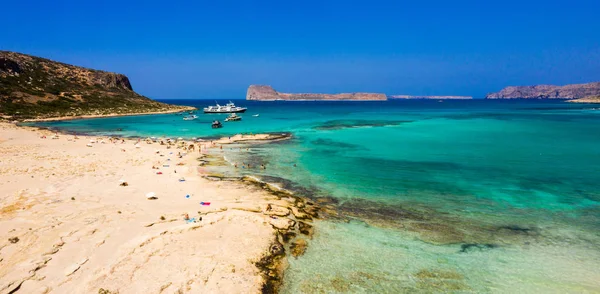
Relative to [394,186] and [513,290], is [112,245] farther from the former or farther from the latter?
[394,186]

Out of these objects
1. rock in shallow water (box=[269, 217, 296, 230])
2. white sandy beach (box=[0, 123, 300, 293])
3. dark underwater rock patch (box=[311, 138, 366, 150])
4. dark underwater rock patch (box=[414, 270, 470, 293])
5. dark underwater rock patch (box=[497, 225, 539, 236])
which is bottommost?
dark underwater rock patch (box=[414, 270, 470, 293])

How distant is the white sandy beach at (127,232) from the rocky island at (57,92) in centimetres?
7262

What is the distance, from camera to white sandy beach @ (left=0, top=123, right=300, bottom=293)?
10.8 meters

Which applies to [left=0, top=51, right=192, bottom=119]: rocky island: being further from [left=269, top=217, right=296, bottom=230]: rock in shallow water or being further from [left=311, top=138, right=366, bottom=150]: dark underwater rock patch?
[left=269, top=217, right=296, bottom=230]: rock in shallow water

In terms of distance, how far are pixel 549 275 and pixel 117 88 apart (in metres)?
146

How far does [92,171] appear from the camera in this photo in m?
25.5

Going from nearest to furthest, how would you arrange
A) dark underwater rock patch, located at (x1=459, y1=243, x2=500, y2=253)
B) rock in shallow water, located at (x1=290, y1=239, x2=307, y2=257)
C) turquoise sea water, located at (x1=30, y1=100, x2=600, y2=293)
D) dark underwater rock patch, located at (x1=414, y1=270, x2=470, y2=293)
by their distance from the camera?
1. dark underwater rock patch, located at (x1=414, y1=270, x2=470, y2=293)
2. turquoise sea water, located at (x1=30, y1=100, x2=600, y2=293)
3. rock in shallow water, located at (x1=290, y1=239, x2=307, y2=257)
4. dark underwater rock patch, located at (x1=459, y1=243, x2=500, y2=253)

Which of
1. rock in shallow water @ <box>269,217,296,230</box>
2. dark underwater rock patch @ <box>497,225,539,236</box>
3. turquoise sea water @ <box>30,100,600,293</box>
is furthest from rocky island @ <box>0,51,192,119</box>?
dark underwater rock patch @ <box>497,225,539,236</box>

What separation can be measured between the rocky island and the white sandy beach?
72.6 metres

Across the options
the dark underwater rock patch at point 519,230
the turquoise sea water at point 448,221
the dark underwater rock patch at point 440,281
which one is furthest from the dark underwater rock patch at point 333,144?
the dark underwater rock patch at point 440,281

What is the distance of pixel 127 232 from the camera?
1427 centimetres

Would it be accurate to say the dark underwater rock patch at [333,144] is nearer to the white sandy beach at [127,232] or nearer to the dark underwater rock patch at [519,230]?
the white sandy beach at [127,232]

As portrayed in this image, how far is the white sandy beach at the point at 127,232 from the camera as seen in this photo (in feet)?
35.5

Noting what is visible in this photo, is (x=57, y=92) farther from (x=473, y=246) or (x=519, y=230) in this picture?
(x=519, y=230)
